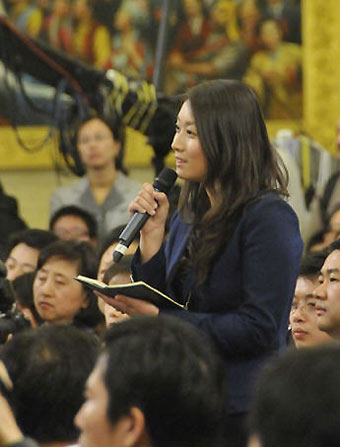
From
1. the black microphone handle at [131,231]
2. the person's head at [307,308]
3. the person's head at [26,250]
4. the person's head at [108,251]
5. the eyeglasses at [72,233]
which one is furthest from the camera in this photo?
the eyeglasses at [72,233]

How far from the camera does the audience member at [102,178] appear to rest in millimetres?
6664

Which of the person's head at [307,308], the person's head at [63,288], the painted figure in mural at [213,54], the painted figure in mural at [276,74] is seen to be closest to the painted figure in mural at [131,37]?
the painted figure in mural at [213,54]

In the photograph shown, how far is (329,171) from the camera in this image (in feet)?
24.3

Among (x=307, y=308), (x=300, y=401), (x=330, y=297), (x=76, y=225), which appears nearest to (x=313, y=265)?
(x=307, y=308)

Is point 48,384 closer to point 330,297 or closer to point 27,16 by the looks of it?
point 330,297

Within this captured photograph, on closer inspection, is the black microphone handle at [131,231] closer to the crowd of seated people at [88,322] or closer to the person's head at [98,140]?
the crowd of seated people at [88,322]

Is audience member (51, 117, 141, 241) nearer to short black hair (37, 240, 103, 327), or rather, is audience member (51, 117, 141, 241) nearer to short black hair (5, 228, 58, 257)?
short black hair (5, 228, 58, 257)

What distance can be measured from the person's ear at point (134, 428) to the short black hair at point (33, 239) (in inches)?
142

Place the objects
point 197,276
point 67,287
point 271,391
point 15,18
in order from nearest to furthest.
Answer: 1. point 271,391
2. point 197,276
3. point 67,287
4. point 15,18

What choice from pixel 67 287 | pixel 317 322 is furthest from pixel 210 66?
pixel 317 322

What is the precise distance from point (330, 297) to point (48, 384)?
4.38 feet

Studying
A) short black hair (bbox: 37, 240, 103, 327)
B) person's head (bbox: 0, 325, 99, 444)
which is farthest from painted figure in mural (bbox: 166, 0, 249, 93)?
person's head (bbox: 0, 325, 99, 444)

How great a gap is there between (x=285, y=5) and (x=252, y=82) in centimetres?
58

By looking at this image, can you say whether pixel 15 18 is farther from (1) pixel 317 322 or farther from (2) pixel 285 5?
(1) pixel 317 322
